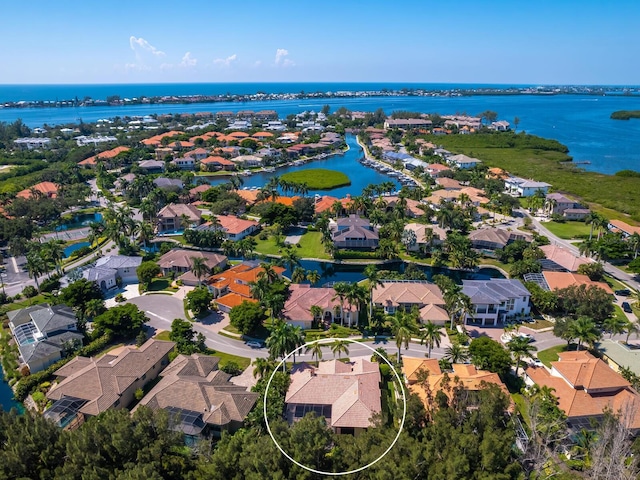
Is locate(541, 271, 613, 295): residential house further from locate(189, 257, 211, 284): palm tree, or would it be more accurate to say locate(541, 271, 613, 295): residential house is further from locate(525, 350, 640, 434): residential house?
locate(189, 257, 211, 284): palm tree

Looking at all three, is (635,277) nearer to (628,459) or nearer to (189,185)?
(628,459)

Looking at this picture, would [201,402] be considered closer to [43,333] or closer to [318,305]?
[318,305]

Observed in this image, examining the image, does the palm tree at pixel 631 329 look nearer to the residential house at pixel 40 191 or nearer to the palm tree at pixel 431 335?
the palm tree at pixel 431 335

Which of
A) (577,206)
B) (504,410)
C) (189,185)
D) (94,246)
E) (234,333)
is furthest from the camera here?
(189,185)

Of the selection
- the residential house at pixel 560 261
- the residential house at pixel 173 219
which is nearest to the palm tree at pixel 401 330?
the residential house at pixel 560 261

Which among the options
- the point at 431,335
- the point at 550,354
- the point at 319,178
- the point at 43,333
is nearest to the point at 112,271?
the point at 43,333

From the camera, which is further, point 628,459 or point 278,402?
point 278,402

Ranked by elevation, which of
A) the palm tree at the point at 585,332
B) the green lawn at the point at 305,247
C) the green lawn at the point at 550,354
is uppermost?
the palm tree at the point at 585,332

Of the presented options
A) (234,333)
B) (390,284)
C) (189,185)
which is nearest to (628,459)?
(390,284)
